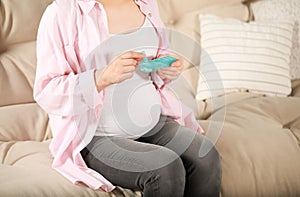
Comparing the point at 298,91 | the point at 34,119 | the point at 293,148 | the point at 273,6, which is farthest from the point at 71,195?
the point at 273,6

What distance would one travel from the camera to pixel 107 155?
1.36 metres

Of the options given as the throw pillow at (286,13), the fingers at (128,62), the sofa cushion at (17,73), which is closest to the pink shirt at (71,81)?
the fingers at (128,62)

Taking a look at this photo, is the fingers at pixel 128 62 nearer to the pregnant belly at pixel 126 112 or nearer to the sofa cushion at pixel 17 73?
the pregnant belly at pixel 126 112

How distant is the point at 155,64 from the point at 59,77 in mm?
236

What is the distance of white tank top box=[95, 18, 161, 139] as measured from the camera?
4.67 ft

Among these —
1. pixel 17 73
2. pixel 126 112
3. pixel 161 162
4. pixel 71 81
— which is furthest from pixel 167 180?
pixel 17 73

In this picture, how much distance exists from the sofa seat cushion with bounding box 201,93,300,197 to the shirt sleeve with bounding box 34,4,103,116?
40cm

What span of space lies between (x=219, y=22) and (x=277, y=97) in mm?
371

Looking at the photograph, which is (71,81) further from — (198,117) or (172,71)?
(198,117)

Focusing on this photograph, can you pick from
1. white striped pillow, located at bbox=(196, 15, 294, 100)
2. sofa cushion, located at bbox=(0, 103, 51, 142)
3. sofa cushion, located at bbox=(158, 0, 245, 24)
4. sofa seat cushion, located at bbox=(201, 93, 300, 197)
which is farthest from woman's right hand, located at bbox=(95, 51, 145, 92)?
sofa cushion, located at bbox=(158, 0, 245, 24)

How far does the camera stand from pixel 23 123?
1.76 metres

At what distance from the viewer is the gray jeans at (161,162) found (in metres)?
1.31

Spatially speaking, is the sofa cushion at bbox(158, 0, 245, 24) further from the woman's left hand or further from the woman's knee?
the woman's knee

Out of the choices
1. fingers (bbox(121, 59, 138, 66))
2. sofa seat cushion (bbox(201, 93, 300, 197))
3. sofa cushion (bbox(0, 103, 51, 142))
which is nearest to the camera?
fingers (bbox(121, 59, 138, 66))
